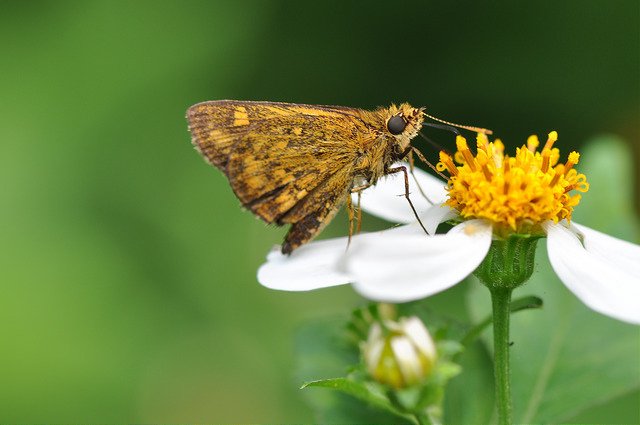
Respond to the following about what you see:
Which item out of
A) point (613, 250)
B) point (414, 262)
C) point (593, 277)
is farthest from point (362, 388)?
point (613, 250)

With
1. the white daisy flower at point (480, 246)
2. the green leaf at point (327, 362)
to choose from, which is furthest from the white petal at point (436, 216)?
the green leaf at point (327, 362)

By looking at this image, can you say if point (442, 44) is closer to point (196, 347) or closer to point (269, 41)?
point (269, 41)

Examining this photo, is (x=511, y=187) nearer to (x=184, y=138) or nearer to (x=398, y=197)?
(x=398, y=197)

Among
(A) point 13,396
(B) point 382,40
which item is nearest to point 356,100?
(B) point 382,40

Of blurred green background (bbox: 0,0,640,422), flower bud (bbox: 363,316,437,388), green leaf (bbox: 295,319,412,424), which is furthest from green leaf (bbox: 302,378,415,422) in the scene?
blurred green background (bbox: 0,0,640,422)

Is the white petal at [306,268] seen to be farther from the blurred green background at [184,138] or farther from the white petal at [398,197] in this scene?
the blurred green background at [184,138]
